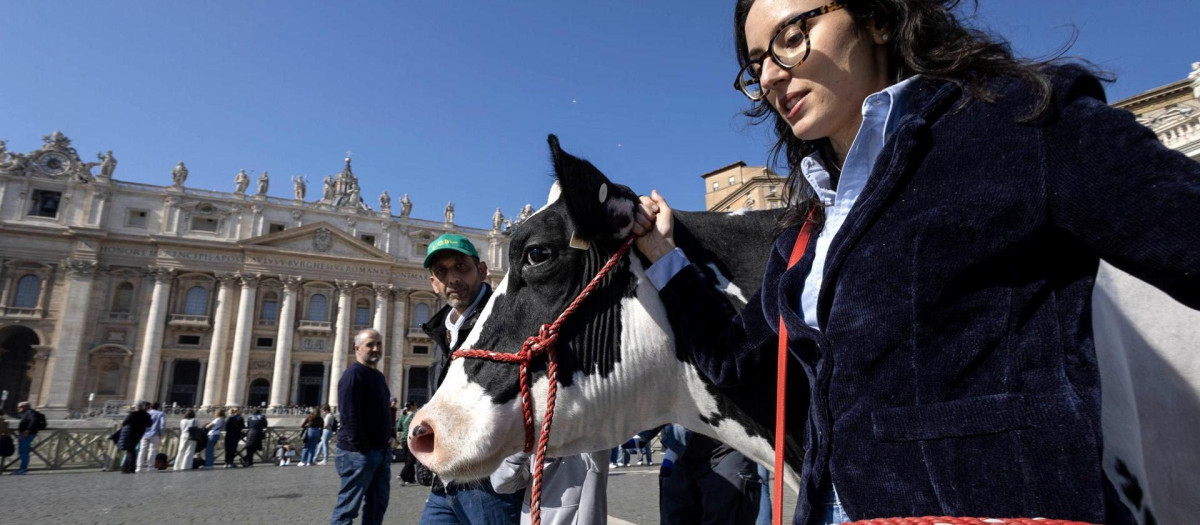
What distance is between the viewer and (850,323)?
90cm

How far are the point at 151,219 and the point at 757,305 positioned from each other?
55.4 meters

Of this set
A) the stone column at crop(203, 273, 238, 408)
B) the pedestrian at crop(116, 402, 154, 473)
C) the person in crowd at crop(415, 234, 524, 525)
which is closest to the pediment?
the stone column at crop(203, 273, 238, 408)

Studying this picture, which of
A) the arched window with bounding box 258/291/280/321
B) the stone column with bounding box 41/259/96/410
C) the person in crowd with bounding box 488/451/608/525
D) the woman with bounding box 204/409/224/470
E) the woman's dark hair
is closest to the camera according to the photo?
the woman's dark hair

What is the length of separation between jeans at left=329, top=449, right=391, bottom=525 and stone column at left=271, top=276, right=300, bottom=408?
41939 mm

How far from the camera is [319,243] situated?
47.6 meters

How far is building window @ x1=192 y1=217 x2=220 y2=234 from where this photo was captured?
45938mm

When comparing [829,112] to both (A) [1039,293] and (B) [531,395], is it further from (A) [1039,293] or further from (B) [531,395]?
(B) [531,395]

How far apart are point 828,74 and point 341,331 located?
163ft

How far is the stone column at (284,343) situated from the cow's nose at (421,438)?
47.0 meters

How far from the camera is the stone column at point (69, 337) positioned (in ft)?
127

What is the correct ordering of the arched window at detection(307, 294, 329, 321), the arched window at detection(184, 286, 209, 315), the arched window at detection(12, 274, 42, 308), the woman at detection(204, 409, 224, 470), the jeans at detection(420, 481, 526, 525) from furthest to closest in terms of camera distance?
1. the arched window at detection(307, 294, 329, 321)
2. the arched window at detection(184, 286, 209, 315)
3. the arched window at detection(12, 274, 42, 308)
4. the woman at detection(204, 409, 224, 470)
5. the jeans at detection(420, 481, 526, 525)

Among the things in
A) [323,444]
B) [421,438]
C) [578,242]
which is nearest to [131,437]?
[323,444]

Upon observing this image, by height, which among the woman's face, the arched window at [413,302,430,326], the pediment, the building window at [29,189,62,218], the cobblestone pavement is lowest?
the cobblestone pavement

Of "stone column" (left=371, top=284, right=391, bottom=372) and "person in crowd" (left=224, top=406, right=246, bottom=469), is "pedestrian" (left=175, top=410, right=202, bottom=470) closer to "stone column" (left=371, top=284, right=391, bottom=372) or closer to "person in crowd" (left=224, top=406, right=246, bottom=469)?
"person in crowd" (left=224, top=406, right=246, bottom=469)
